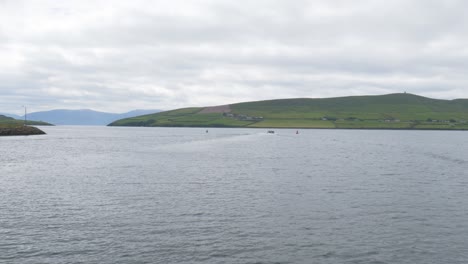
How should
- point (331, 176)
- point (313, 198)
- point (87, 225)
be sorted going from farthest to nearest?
point (331, 176)
point (313, 198)
point (87, 225)

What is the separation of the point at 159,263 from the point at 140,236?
554 centimetres

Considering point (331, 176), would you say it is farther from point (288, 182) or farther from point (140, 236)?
point (140, 236)

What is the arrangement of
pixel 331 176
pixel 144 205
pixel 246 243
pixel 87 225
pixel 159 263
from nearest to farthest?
pixel 159 263
pixel 246 243
pixel 87 225
pixel 144 205
pixel 331 176

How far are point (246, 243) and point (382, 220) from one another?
41.9ft

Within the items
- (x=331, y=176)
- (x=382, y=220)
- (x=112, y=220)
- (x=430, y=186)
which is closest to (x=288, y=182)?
(x=331, y=176)

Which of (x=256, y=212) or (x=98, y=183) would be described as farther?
(x=98, y=183)

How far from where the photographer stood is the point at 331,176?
59531 mm

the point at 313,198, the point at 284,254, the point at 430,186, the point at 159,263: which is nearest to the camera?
the point at 159,263

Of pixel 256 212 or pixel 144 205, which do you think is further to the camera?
pixel 144 205

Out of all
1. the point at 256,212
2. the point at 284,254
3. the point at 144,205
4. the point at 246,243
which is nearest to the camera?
the point at 284,254

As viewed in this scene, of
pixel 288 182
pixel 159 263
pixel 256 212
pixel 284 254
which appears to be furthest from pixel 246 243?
pixel 288 182

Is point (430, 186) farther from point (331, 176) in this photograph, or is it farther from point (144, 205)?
point (144, 205)

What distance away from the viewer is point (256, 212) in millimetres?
35906

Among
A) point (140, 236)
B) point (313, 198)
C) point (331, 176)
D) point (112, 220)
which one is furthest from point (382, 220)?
point (331, 176)
